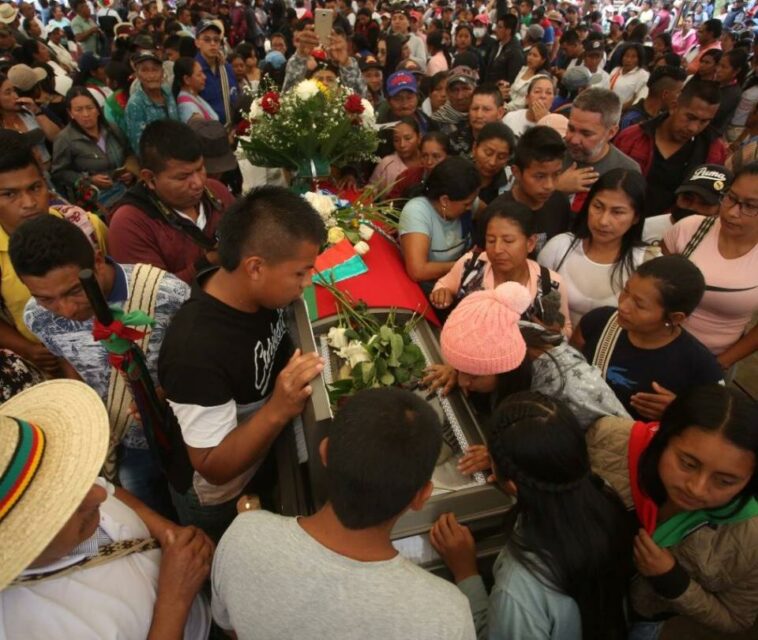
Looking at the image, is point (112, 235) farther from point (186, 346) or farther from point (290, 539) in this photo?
point (290, 539)

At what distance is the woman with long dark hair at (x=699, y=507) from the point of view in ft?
4.62

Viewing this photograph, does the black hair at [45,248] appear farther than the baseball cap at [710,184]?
No

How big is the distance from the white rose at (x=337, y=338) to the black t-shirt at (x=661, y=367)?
3.89 feet

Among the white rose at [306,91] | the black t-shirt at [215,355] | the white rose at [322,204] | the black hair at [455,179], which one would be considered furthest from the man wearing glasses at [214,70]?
the black t-shirt at [215,355]

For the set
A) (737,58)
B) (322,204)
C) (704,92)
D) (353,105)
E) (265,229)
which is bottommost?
(322,204)

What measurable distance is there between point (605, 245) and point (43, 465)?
2.58 meters

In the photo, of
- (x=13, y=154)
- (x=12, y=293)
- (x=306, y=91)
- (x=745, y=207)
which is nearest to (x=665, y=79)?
(x=745, y=207)

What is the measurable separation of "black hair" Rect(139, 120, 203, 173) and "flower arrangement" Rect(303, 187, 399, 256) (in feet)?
2.17

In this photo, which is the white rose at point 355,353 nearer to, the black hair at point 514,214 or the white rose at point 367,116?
the black hair at point 514,214

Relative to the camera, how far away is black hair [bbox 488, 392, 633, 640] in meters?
1.36

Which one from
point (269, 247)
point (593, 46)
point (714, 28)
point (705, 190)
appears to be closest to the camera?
point (269, 247)

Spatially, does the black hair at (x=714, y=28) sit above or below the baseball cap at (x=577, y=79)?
above

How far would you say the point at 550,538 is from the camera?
1369mm

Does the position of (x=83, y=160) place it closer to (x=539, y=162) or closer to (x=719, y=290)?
(x=539, y=162)
